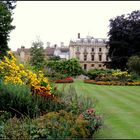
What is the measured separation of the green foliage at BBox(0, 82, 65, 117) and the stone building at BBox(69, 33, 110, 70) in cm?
9959

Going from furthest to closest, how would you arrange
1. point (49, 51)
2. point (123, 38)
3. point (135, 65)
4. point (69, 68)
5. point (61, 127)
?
point (49, 51) < point (123, 38) < point (69, 68) < point (135, 65) < point (61, 127)

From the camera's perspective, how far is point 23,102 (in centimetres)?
1155

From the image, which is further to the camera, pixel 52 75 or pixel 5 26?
pixel 5 26

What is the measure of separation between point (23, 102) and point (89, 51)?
4024 inches

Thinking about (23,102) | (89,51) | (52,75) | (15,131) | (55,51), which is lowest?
(15,131)

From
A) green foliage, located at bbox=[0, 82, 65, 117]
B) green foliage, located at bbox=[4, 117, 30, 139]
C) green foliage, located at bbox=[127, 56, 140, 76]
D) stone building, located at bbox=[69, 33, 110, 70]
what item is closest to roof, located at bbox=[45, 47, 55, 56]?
stone building, located at bbox=[69, 33, 110, 70]

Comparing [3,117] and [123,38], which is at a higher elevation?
[123,38]

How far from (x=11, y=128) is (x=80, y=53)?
104728mm

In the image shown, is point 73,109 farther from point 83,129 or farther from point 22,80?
point 22,80

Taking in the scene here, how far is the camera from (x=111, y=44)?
62.4 meters

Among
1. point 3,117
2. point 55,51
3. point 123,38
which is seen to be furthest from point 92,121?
point 55,51

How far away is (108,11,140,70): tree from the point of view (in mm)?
61309

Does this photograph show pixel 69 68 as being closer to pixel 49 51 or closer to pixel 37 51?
pixel 37 51

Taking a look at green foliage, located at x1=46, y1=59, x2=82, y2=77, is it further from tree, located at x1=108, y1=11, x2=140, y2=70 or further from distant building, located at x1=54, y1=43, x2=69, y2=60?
distant building, located at x1=54, y1=43, x2=69, y2=60
